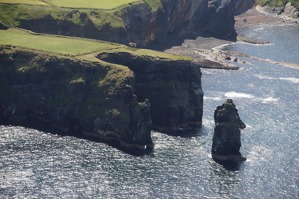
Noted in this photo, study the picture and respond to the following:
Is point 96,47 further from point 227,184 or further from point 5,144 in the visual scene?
point 227,184

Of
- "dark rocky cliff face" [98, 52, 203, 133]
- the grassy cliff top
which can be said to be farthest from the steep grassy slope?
the grassy cliff top

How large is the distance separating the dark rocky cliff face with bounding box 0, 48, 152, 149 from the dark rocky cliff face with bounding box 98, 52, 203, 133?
1001 centimetres

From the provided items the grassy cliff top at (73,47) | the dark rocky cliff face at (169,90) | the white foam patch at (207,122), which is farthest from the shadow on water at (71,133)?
the white foam patch at (207,122)

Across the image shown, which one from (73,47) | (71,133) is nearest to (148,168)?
(71,133)

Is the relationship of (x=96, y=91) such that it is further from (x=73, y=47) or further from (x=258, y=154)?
(x=258, y=154)

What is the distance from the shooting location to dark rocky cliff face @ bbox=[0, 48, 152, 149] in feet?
534

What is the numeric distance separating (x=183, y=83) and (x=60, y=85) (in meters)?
33.9

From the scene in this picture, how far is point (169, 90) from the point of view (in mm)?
179000

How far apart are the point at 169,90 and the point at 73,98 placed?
86.0 feet

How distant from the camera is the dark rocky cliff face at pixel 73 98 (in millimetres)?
162875

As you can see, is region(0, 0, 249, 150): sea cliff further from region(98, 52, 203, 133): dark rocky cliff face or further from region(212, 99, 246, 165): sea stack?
region(212, 99, 246, 165): sea stack

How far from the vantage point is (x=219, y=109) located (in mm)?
164750

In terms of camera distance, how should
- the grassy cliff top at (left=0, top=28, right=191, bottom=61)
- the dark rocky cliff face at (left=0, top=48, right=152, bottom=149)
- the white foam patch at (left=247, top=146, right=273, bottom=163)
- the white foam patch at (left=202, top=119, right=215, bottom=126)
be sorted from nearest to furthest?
the white foam patch at (left=247, top=146, right=273, bottom=163) → the dark rocky cliff face at (left=0, top=48, right=152, bottom=149) → the white foam patch at (left=202, top=119, right=215, bottom=126) → the grassy cliff top at (left=0, top=28, right=191, bottom=61)

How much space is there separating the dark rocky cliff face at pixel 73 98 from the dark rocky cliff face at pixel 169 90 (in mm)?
10007
